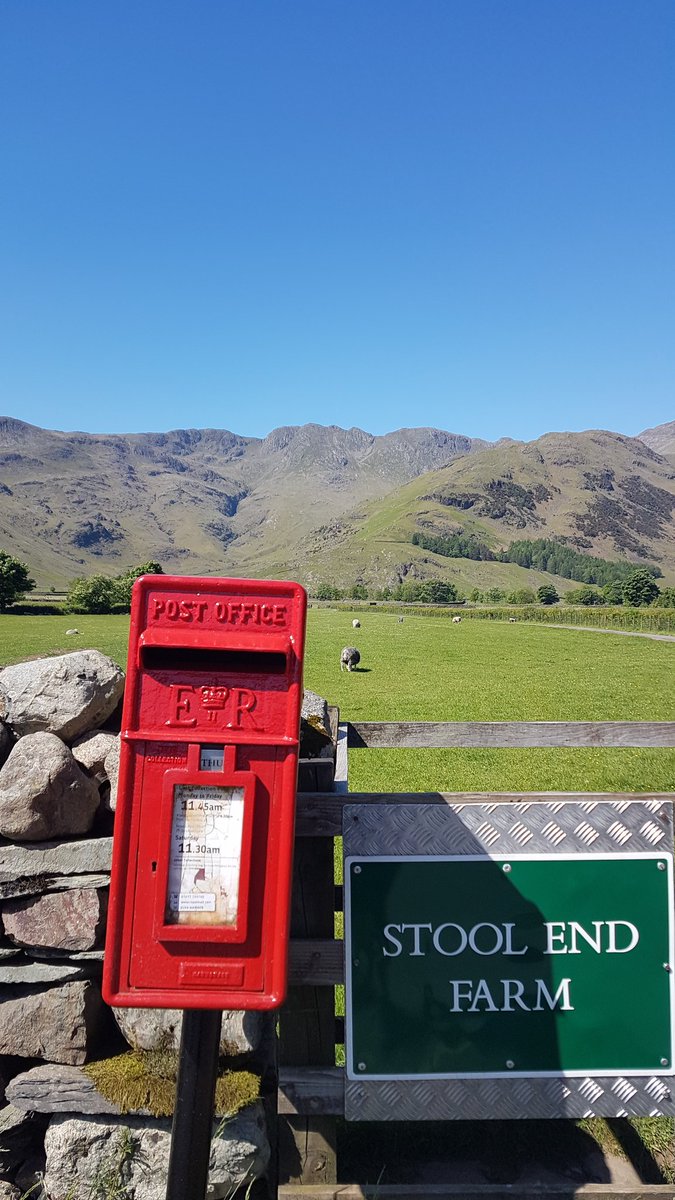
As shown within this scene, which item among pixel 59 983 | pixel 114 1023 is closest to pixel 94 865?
pixel 59 983

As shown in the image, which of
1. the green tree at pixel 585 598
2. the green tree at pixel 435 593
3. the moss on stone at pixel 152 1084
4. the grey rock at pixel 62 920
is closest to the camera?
the moss on stone at pixel 152 1084

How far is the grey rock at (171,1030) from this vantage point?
3316mm

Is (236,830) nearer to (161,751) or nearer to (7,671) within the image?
(161,751)

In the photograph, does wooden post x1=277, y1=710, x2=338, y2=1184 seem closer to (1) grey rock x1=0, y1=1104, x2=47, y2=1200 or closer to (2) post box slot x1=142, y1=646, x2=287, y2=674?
(2) post box slot x1=142, y1=646, x2=287, y2=674

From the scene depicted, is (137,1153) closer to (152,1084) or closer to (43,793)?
(152,1084)

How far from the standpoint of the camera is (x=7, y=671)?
4.09 meters

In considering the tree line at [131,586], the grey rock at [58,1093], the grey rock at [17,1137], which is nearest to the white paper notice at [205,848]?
the grey rock at [58,1093]

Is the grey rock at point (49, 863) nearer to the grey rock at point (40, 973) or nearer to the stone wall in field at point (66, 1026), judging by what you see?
the stone wall in field at point (66, 1026)

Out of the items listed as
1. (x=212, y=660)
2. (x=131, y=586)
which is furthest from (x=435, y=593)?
(x=212, y=660)

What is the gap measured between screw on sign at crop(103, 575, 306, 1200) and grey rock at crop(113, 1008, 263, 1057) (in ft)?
2.40

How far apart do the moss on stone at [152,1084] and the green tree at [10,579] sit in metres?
76.9

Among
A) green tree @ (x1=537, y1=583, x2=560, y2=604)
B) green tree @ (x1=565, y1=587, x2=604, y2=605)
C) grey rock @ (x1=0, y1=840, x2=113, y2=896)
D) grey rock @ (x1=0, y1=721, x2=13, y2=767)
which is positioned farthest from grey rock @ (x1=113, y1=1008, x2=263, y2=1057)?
green tree @ (x1=537, y1=583, x2=560, y2=604)

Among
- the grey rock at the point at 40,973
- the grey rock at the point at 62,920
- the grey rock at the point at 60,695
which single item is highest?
the grey rock at the point at 60,695

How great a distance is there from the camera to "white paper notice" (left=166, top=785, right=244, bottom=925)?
2.56 metres
